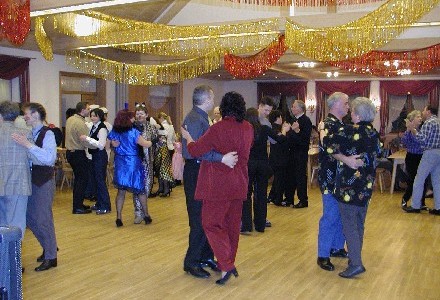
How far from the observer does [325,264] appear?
468 cm

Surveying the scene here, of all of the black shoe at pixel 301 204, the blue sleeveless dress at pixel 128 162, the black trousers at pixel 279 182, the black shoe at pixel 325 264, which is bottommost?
the black shoe at pixel 301 204

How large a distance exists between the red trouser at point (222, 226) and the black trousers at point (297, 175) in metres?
3.79

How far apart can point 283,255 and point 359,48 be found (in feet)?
9.63

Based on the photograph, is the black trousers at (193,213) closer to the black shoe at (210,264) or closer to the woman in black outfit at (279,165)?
the black shoe at (210,264)

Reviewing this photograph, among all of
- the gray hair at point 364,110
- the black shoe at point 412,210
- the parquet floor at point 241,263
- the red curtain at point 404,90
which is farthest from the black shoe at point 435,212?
the red curtain at point 404,90

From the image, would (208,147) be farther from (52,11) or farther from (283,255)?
(52,11)

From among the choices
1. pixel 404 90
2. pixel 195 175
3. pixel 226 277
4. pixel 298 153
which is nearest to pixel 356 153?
pixel 195 175

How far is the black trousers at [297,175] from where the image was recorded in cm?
786

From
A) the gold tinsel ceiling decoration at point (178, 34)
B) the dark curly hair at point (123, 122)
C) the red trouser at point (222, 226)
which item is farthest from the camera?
the gold tinsel ceiling decoration at point (178, 34)

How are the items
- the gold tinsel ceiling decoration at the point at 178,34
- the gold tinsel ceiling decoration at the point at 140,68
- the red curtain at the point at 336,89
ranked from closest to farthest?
the gold tinsel ceiling decoration at the point at 178,34 < the gold tinsel ceiling decoration at the point at 140,68 < the red curtain at the point at 336,89

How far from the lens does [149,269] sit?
4633 millimetres

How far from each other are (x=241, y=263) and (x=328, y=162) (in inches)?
46.8

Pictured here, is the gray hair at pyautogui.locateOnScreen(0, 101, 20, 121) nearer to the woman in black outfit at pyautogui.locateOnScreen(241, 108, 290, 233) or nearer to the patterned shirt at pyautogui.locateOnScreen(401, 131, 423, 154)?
the woman in black outfit at pyautogui.locateOnScreen(241, 108, 290, 233)

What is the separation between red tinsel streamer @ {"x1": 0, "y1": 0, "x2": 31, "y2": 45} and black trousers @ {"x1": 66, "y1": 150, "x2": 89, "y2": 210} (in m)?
2.50
